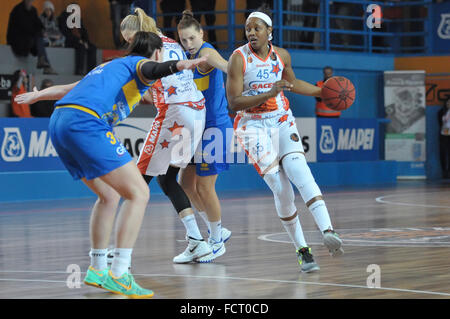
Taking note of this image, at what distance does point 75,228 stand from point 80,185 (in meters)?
6.21

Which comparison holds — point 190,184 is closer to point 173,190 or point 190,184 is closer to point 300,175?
point 173,190

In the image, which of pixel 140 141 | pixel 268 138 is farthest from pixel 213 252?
pixel 140 141

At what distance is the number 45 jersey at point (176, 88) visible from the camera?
8984 mm

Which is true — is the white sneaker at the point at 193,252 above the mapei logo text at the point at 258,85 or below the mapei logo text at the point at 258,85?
below

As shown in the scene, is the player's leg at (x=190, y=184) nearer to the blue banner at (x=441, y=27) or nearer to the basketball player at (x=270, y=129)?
the basketball player at (x=270, y=129)

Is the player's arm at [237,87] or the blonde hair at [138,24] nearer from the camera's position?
the blonde hair at [138,24]

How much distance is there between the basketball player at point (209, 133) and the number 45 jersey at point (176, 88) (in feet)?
0.41

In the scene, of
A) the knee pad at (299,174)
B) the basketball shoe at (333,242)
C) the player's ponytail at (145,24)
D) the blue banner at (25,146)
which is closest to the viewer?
the basketball shoe at (333,242)

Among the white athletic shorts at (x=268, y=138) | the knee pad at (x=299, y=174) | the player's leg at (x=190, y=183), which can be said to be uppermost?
the white athletic shorts at (x=268, y=138)

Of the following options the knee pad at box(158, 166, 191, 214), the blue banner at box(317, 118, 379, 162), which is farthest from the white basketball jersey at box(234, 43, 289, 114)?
the blue banner at box(317, 118, 379, 162)

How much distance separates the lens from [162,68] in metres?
6.66

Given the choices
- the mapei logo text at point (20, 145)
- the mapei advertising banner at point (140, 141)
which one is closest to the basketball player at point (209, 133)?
the mapei advertising banner at point (140, 141)

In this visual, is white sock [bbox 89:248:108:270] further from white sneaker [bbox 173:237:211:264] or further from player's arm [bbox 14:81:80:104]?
white sneaker [bbox 173:237:211:264]
